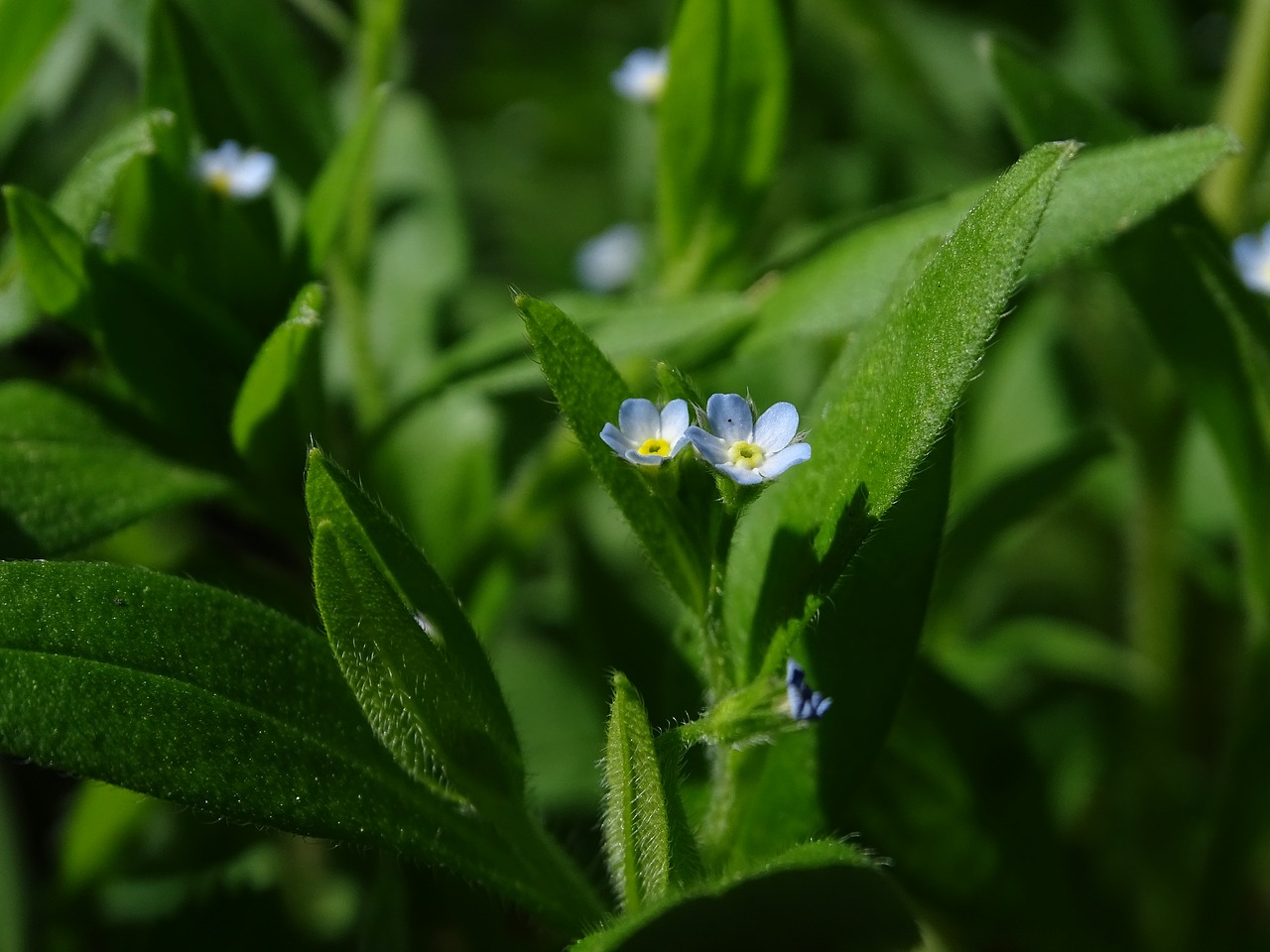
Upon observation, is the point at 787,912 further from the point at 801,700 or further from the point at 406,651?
the point at 406,651

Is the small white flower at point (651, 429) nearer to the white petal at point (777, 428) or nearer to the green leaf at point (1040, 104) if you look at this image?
the white petal at point (777, 428)

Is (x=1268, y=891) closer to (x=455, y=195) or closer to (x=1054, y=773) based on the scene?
(x=1054, y=773)

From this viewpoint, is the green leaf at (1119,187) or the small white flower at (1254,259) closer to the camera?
the green leaf at (1119,187)

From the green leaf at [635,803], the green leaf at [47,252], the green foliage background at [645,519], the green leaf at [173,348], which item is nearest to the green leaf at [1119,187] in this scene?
the green foliage background at [645,519]

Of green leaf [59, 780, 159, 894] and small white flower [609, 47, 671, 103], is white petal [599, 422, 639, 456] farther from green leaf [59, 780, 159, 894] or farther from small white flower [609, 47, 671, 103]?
green leaf [59, 780, 159, 894]

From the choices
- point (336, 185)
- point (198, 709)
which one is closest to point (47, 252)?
point (336, 185)

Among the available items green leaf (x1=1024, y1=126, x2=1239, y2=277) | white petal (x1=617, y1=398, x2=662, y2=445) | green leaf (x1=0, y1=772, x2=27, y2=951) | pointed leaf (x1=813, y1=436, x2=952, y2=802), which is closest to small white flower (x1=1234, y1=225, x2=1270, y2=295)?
green leaf (x1=1024, y1=126, x2=1239, y2=277)

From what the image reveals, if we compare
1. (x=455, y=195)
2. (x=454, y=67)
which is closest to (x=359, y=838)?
(x=455, y=195)
